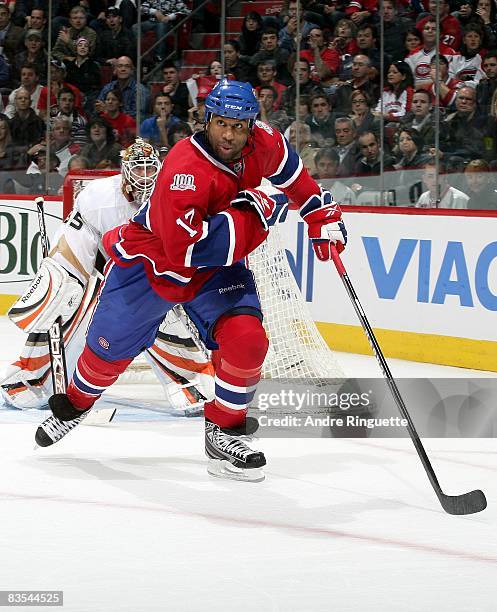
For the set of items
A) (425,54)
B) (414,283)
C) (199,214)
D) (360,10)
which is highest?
(199,214)

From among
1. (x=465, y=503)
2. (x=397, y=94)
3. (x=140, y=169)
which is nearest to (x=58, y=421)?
(x=140, y=169)

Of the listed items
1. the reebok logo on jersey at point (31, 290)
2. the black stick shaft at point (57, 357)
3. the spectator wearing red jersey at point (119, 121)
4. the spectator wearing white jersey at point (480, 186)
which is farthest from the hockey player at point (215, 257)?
the spectator wearing red jersey at point (119, 121)

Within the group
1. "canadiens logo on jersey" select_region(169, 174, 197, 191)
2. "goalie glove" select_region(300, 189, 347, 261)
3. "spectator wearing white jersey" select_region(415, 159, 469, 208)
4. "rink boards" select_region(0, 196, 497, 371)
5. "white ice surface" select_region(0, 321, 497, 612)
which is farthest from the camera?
"spectator wearing white jersey" select_region(415, 159, 469, 208)

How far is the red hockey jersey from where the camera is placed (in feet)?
10.7

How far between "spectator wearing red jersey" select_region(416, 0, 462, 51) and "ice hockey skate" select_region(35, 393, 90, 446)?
3.37 m

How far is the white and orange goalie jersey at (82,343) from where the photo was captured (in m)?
4.44

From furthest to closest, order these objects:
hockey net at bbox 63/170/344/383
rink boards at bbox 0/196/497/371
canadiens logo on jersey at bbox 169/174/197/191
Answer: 1. rink boards at bbox 0/196/497/371
2. hockey net at bbox 63/170/344/383
3. canadiens logo on jersey at bbox 169/174/197/191

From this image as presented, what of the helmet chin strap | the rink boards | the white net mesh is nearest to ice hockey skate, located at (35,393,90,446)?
the helmet chin strap

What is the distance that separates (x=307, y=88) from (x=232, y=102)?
3684 millimetres

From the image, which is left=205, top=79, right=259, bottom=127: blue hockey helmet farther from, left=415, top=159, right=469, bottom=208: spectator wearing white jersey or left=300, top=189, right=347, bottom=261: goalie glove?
left=415, top=159, right=469, bottom=208: spectator wearing white jersey

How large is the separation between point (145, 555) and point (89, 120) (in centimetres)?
505

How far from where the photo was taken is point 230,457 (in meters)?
3.56

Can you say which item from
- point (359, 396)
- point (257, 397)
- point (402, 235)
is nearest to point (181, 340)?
point (257, 397)

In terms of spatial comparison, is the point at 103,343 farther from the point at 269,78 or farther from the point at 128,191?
the point at 269,78
